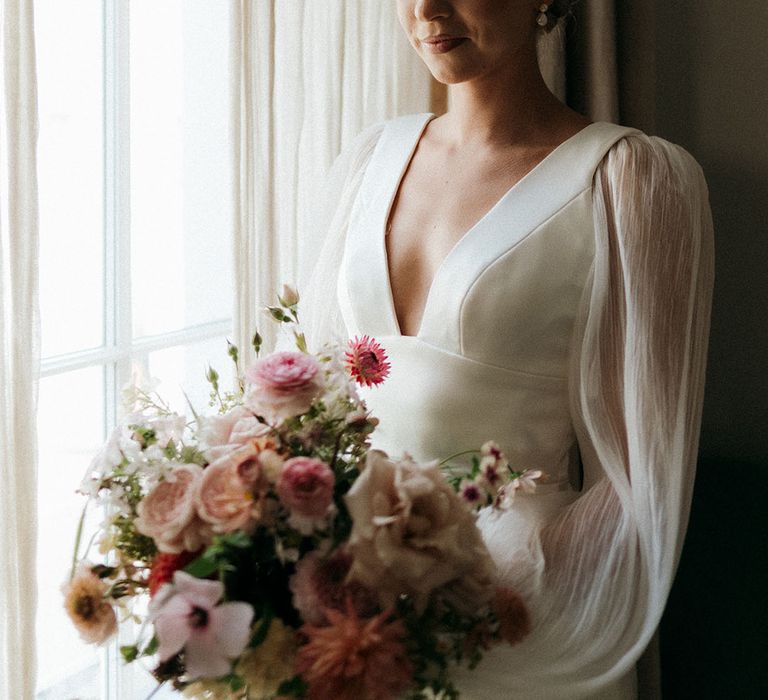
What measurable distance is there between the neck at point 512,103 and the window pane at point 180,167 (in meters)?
0.73

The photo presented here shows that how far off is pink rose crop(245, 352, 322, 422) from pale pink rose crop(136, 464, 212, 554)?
0.30ft

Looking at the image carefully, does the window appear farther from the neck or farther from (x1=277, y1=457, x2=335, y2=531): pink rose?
(x1=277, y1=457, x2=335, y2=531): pink rose

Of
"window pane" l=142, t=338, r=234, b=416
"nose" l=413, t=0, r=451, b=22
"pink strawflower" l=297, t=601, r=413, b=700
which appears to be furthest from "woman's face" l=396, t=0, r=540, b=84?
"window pane" l=142, t=338, r=234, b=416

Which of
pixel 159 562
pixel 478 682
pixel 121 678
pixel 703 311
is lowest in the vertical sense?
pixel 121 678

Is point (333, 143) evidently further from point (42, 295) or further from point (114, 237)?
point (42, 295)

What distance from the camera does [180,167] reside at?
2.22 metres

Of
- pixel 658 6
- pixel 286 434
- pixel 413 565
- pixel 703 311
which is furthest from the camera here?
pixel 658 6

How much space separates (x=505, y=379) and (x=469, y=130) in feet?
1.28

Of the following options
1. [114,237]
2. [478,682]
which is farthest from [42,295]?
[478,682]

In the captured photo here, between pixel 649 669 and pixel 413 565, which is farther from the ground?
pixel 413 565

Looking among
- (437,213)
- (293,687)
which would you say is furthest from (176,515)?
(437,213)

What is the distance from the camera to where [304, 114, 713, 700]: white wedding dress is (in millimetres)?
1207

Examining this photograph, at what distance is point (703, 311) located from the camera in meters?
1.32

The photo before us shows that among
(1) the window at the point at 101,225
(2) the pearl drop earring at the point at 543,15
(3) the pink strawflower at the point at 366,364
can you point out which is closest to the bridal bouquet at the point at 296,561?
(3) the pink strawflower at the point at 366,364
